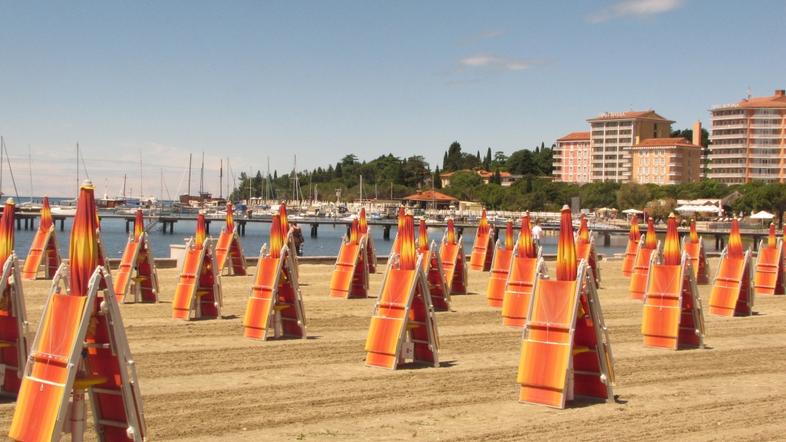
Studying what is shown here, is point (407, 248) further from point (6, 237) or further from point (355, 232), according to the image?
point (355, 232)

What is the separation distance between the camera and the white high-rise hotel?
155m

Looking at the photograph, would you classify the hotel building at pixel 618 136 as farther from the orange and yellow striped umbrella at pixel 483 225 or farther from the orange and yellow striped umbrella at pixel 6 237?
the orange and yellow striped umbrella at pixel 6 237

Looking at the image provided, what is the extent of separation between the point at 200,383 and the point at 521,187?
133 m

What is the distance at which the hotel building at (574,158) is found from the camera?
617ft

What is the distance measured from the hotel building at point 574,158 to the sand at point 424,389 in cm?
17141

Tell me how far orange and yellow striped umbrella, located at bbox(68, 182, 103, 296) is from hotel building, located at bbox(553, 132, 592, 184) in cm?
17980

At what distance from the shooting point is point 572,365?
1187cm

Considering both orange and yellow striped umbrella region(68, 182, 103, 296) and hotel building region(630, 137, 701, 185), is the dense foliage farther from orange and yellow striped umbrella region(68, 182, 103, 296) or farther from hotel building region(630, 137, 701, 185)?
orange and yellow striped umbrella region(68, 182, 103, 296)

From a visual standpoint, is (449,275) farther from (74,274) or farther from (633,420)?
(74,274)

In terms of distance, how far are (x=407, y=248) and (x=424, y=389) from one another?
2.70m

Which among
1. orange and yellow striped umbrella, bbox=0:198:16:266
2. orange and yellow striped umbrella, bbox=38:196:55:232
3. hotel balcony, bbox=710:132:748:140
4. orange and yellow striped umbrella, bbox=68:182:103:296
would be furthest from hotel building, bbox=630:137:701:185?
orange and yellow striped umbrella, bbox=68:182:103:296

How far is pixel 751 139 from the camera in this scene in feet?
515

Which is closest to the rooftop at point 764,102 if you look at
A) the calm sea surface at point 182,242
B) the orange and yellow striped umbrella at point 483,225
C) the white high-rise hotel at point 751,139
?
the white high-rise hotel at point 751,139

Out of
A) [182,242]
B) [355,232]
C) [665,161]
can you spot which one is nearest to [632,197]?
[665,161]
